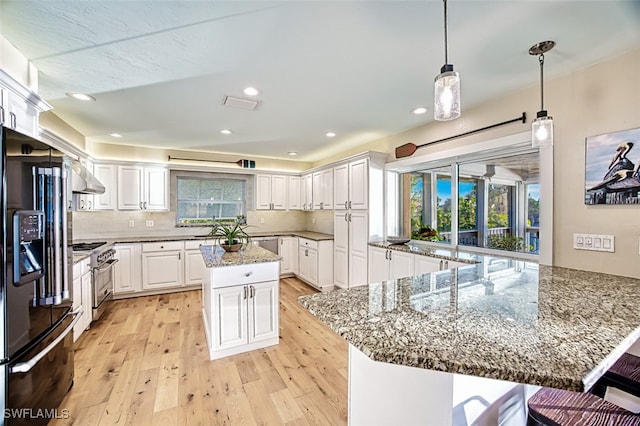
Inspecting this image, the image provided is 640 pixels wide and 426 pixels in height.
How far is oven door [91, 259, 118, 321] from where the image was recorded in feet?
10.4

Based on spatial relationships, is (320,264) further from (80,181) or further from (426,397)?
(426,397)


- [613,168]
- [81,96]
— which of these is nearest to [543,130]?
[613,168]

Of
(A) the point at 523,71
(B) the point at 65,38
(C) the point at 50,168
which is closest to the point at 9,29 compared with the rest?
(B) the point at 65,38

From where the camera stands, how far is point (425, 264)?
2.97m

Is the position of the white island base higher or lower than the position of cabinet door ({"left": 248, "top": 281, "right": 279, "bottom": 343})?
higher

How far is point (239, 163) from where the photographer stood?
209 inches

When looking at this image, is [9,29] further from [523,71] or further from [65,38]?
[523,71]

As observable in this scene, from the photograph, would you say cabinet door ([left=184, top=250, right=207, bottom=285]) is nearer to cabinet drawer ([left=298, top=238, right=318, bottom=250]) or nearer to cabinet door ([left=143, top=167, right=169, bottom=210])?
cabinet door ([left=143, top=167, right=169, bottom=210])

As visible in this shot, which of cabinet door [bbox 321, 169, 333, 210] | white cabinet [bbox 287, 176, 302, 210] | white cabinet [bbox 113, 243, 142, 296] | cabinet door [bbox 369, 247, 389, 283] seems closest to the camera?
cabinet door [bbox 369, 247, 389, 283]

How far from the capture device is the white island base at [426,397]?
859mm

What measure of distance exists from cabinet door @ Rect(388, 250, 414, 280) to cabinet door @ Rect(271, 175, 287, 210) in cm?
279

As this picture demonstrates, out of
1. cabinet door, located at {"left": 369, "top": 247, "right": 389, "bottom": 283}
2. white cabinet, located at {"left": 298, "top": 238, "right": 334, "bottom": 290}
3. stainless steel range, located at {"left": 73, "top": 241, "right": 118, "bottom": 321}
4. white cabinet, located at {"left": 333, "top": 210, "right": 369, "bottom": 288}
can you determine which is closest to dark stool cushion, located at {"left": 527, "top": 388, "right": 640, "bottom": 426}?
cabinet door, located at {"left": 369, "top": 247, "right": 389, "bottom": 283}

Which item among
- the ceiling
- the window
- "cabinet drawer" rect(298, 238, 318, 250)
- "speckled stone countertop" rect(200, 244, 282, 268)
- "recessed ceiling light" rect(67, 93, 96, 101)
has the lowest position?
"cabinet drawer" rect(298, 238, 318, 250)

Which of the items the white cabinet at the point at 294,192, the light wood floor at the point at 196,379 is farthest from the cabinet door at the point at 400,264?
the white cabinet at the point at 294,192
